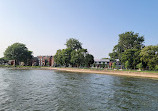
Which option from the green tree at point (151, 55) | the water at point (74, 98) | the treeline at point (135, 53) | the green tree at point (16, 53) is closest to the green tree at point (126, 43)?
the treeline at point (135, 53)

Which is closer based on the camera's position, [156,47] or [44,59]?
[156,47]

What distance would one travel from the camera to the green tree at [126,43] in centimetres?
8884

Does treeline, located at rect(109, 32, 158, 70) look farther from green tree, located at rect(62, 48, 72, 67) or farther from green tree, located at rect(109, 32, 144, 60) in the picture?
green tree, located at rect(62, 48, 72, 67)

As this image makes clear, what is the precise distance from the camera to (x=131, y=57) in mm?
69812

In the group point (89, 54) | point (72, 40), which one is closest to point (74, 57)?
point (89, 54)

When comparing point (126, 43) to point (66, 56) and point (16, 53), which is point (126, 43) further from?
point (16, 53)

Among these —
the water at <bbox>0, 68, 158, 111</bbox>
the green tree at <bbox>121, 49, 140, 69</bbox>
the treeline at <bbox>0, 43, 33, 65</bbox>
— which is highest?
the treeline at <bbox>0, 43, 33, 65</bbox>

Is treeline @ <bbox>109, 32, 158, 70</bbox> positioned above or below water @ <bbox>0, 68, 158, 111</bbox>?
above

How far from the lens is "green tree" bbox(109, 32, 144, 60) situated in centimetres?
8884

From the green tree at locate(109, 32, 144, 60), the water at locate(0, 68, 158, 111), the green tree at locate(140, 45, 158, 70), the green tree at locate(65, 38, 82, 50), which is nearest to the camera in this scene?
the water at locate(0, 68, 158, 111)

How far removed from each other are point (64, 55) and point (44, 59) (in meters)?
63.1

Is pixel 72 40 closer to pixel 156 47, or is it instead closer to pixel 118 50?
pixel 118 50

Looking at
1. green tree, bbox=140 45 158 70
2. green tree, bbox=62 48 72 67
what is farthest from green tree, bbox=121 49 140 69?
green tree, bbox=62 48 72 67

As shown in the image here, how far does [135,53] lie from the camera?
68812 millimetres
